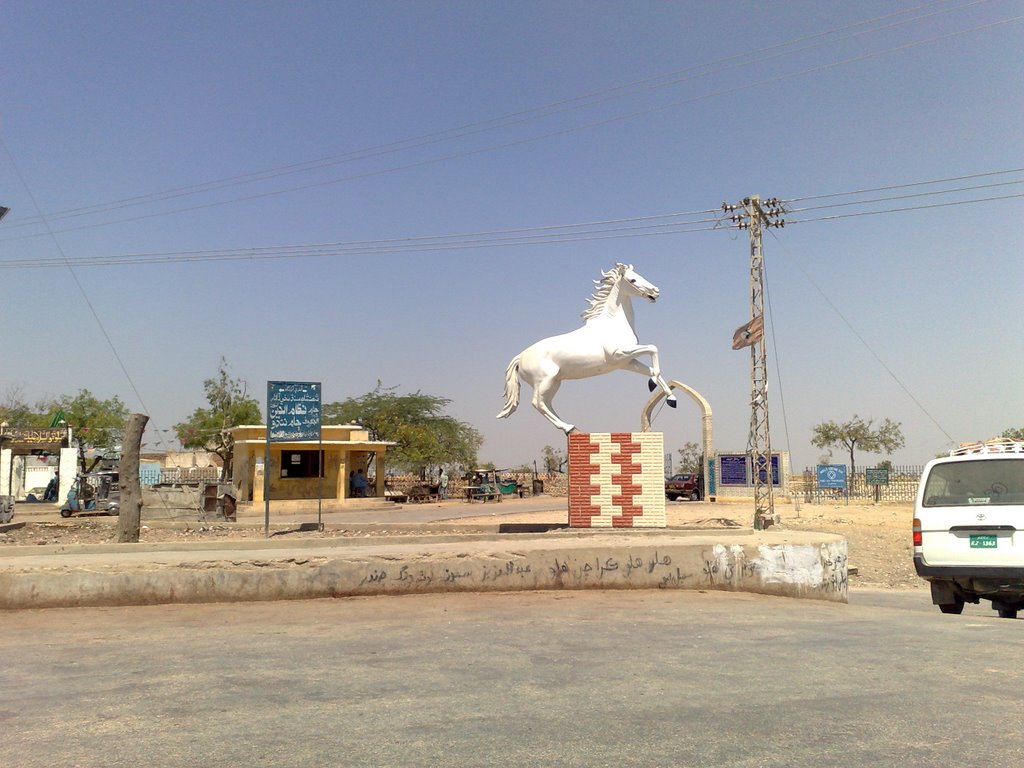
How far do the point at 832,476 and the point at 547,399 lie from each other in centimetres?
2669

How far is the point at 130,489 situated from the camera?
14.3 meters

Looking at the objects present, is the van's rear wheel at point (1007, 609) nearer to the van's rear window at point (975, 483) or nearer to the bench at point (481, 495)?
the van's rear window at point (975, 483)

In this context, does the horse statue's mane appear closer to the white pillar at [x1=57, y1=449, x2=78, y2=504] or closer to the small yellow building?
the small yellow building

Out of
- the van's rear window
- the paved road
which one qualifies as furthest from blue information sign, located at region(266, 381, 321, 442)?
the van's rear window

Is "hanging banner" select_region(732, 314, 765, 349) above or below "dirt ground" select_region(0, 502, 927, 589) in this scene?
above

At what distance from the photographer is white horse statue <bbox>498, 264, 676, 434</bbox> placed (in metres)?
15.8

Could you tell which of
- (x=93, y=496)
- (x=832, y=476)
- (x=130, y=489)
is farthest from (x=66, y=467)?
(x=832, y=476)

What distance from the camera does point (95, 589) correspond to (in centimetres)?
941

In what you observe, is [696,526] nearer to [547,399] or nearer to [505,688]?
[547,399]

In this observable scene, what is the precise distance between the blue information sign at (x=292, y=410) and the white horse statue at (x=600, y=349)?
15.5ft

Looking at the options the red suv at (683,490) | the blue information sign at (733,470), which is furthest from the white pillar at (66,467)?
the blue information sign at (733,470)

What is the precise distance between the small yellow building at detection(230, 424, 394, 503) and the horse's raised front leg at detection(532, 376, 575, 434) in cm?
1966

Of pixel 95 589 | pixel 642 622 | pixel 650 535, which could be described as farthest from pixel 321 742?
pixel 650 535

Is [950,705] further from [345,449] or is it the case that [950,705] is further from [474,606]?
[345,449]
